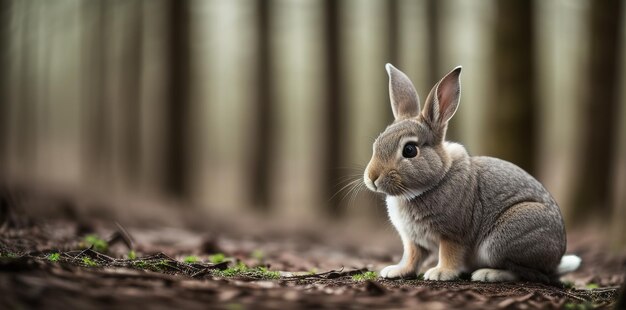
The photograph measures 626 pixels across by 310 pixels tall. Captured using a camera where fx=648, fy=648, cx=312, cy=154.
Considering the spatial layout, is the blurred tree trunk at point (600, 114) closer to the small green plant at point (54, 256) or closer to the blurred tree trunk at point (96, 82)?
the small green plant at point (54, 256)

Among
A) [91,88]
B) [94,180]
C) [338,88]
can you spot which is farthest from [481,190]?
[91,88]

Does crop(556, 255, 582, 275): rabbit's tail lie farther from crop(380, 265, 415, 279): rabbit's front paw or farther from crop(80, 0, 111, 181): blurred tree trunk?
crop(80, 0, 111, 181): blurred tree trunk

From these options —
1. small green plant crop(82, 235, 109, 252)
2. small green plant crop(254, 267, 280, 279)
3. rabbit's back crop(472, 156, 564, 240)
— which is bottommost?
small green plant crop(254, 267, 280, 279)

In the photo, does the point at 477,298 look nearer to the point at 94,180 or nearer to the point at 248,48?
the point at 248,48

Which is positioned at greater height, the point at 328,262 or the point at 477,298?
the point at 477,298

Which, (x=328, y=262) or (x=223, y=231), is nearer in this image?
(x=328, y=262)

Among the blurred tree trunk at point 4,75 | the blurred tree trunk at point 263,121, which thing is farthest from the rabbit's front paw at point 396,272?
the blurred tree trunk at point 4,75

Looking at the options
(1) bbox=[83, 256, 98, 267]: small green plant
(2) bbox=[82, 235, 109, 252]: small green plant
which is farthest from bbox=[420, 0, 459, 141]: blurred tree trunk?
(1) bbox=[83, 256, 98, 267]: small green plant
